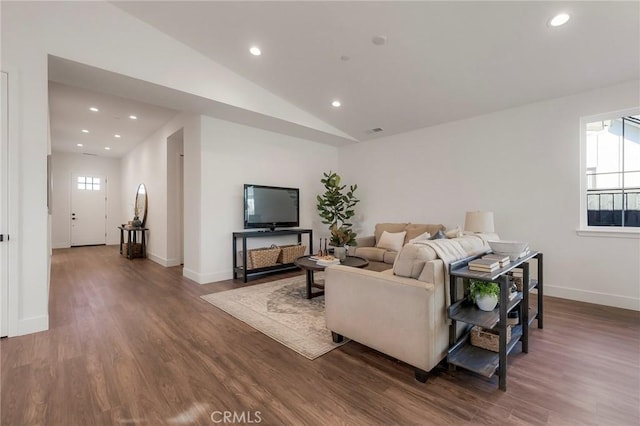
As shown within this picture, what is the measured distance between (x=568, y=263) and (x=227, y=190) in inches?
202

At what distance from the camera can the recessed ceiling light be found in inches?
98.6

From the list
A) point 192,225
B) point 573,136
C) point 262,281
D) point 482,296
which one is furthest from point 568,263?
point 192,225

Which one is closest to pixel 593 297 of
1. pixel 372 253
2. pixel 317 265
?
pixel 372 253

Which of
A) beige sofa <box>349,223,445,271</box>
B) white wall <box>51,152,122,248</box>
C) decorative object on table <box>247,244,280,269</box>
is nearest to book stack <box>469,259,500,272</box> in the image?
beige sofa <box>349,223,445,271</box>

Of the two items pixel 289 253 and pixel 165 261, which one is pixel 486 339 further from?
pixel 165 261

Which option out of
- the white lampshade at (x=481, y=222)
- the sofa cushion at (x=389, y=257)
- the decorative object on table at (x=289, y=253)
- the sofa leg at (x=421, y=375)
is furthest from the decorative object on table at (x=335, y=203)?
the sofa leg at (x=421, y=375)

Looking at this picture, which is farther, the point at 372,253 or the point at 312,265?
the point at 372,253

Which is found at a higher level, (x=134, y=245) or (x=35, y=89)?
(x=35, y=89)

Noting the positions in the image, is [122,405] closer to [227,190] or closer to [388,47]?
[227,190]

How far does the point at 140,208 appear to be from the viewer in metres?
7.32

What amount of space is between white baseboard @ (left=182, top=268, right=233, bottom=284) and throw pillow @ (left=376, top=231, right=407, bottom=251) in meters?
2.71

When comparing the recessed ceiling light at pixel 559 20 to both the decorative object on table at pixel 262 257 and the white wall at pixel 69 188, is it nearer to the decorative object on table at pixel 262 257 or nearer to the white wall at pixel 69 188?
the decorative object on table at pixel 262 257

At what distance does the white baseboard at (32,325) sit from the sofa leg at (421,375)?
3.42 meters

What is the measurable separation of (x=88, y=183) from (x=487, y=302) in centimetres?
1132
